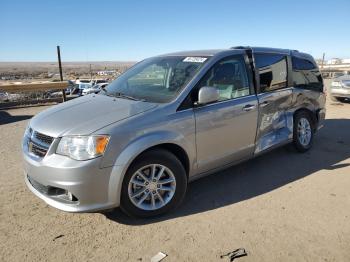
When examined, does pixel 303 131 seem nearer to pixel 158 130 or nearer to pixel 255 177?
pixel 255 177

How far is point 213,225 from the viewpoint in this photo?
3.58 m

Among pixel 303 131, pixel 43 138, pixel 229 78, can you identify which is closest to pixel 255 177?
pixel 229 78

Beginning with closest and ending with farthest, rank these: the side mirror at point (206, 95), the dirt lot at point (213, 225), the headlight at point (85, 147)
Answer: the dirt lot at point (213, 225) < the headlight at point (85, 147) < the side mirror at point (206, 95)

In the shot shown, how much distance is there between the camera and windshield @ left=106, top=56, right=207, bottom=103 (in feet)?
13.3

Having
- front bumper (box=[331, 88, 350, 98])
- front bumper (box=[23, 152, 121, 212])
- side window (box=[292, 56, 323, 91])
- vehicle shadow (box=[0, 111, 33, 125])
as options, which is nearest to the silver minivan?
front bumper (box=[23, 152, 121, 212])

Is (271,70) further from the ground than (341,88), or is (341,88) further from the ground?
(271,70)

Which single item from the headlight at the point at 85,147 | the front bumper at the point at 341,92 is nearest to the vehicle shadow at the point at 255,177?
the headlight at the point at 85,147

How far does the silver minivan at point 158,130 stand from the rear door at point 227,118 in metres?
0.01

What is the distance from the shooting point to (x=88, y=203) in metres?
3.34

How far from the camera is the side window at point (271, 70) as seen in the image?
496cm

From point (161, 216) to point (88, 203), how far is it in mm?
868

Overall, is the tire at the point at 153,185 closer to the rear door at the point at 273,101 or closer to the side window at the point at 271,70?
the rear door at the point at 273,101

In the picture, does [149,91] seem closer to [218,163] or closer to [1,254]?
[218,163]

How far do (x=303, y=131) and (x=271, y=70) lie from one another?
1445 mm
